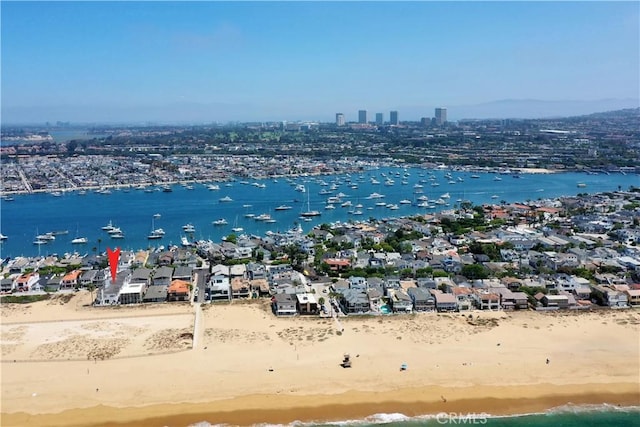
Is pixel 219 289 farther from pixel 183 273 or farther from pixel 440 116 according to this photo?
pixel 440 116

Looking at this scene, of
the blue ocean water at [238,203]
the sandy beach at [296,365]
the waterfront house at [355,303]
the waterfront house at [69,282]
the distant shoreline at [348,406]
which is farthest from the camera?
A: the blue ocean water at [238,203]

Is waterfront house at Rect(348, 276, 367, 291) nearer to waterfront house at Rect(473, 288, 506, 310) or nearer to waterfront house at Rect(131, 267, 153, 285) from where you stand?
waterfront house at Rect(473, 288, 506, 310)

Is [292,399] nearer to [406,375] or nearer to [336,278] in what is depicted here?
[406,375]

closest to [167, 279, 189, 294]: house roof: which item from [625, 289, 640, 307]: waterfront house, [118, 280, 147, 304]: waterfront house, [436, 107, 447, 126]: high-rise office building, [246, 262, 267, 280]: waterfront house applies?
[118, 280, 147, 304]: waterfront house

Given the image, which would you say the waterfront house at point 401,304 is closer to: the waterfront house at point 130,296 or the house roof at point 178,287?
the house roof at point 178,287

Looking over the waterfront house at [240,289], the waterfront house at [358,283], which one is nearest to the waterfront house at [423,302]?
the waterfront house at [358,283]

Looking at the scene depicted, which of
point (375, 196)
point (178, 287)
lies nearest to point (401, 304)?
point (178, 287)
